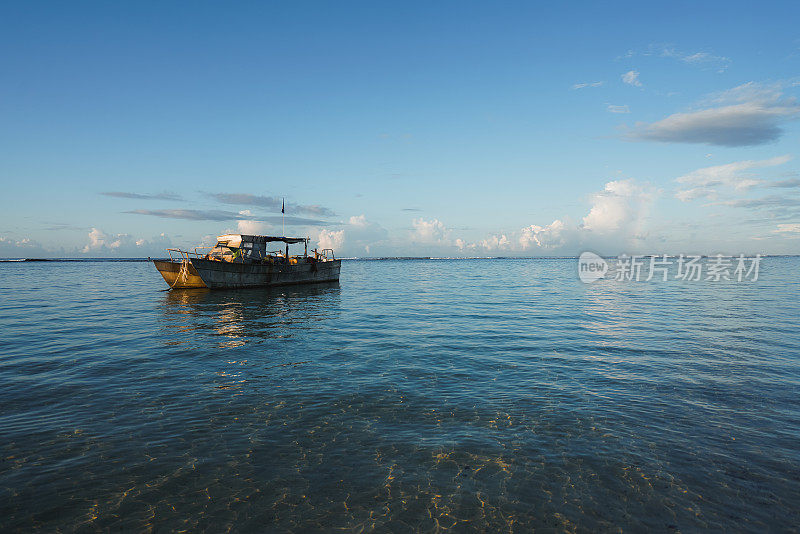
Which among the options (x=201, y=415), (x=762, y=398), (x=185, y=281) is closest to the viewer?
(x=201, y=415)

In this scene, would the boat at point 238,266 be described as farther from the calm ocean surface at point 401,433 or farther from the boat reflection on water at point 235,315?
the calm ocean surface at point 401,433

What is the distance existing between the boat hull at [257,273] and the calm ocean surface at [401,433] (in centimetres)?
1963

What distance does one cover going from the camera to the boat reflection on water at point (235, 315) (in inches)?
699

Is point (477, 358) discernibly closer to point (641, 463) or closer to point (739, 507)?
point (641, 463)

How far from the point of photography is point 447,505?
5516mm

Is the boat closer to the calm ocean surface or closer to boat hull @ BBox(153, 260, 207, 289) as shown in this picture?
boat hull @ BBox(153, 260, 207, 289)

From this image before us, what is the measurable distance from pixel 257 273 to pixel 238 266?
8.75ft

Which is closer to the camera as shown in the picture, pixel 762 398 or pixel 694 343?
pixel 762 398

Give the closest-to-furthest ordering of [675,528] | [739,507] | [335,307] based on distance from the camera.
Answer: [675,528]
[739,507]
[335,307]

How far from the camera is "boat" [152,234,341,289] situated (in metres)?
36.4

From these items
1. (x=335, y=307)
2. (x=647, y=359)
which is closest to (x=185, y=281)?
(x=335, y=307)

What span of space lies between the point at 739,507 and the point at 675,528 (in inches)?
48.3

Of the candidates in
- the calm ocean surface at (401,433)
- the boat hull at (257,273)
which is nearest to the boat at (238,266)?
the boat hull at (257,273)

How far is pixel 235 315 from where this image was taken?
24.3 m
